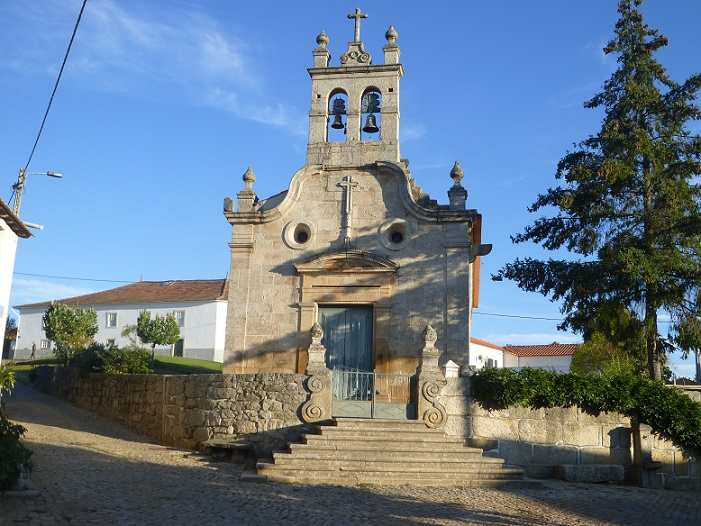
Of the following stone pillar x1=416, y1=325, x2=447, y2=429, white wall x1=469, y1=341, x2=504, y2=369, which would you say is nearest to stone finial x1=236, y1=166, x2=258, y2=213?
stone pillar x1=416, y1=325, x2=447, y2=429

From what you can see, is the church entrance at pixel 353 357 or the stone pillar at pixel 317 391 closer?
the stone pillar at pixel 317 391

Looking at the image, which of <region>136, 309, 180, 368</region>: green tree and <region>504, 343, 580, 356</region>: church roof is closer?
<region>136, 309, 180, 368</region>: green tree

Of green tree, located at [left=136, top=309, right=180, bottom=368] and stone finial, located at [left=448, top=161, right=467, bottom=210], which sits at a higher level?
stone finial, located at [left=448, top=161, right=467, bottom=210]

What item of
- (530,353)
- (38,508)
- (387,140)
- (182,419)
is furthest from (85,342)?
(530,353)

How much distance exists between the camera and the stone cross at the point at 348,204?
15.2 m

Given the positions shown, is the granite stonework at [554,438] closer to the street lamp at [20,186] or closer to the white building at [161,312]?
the street lamp at [20,186]

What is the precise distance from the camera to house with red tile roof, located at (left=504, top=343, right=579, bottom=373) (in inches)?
1702

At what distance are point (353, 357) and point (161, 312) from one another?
112 feet

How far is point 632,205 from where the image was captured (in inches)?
635

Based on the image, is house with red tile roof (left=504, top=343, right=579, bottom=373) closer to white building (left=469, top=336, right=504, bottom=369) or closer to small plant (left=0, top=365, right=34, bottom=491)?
white building (left=469, top=336, right=504, bottom=369)

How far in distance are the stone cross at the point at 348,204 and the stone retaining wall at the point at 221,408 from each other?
4.40 m

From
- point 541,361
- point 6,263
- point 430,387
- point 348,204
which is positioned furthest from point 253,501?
point 541,361

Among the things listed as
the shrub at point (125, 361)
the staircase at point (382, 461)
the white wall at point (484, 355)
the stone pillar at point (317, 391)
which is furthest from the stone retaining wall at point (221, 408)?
the white wall at point (484, 355)

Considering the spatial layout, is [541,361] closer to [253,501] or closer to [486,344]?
[486,344]
